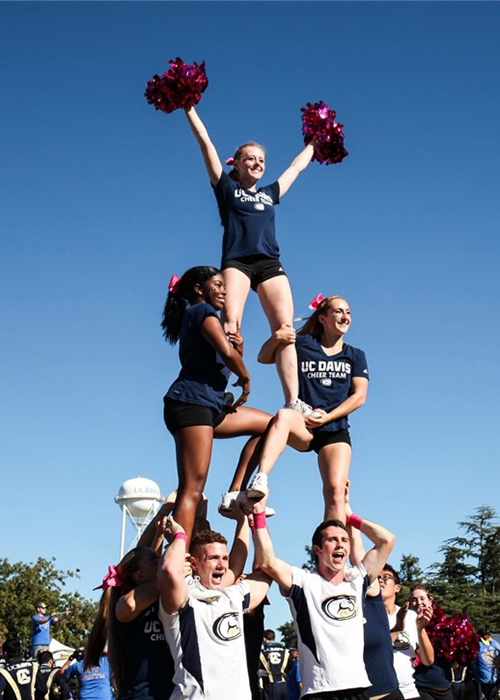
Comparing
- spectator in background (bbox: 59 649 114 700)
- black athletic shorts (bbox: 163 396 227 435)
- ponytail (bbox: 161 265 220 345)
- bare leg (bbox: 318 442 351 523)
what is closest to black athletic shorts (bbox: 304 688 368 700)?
bare leg (bbox: 318 442 351 523)

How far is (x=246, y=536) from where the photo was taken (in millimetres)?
6512

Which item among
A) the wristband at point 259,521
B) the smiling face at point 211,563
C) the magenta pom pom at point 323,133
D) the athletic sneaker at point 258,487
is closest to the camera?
the smiling face at point 211,563

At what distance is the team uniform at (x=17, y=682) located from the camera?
1347 cm

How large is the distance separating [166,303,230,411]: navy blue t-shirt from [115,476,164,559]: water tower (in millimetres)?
34907

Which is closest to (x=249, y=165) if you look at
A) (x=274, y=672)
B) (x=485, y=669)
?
(x=274, y=672)

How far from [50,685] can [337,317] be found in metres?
9.73

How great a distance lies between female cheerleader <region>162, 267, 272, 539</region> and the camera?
655cm

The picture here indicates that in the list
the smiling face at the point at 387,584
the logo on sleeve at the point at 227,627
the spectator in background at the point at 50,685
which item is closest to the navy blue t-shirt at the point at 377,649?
the smiling face at the point at 387,584

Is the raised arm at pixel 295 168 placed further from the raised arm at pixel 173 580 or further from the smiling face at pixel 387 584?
the raised arm at pixel 173 580

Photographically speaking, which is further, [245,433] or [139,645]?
[245,433]

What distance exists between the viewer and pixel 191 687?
17.1 feet

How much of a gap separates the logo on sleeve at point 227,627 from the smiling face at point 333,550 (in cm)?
83

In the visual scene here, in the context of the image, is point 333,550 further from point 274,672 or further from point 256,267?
point 274,672

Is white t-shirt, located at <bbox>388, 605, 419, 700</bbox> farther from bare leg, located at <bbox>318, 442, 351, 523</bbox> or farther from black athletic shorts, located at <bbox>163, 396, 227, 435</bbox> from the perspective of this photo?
black athletic shorts, located at <bbox>163, 396, 227, 435</bbox>
